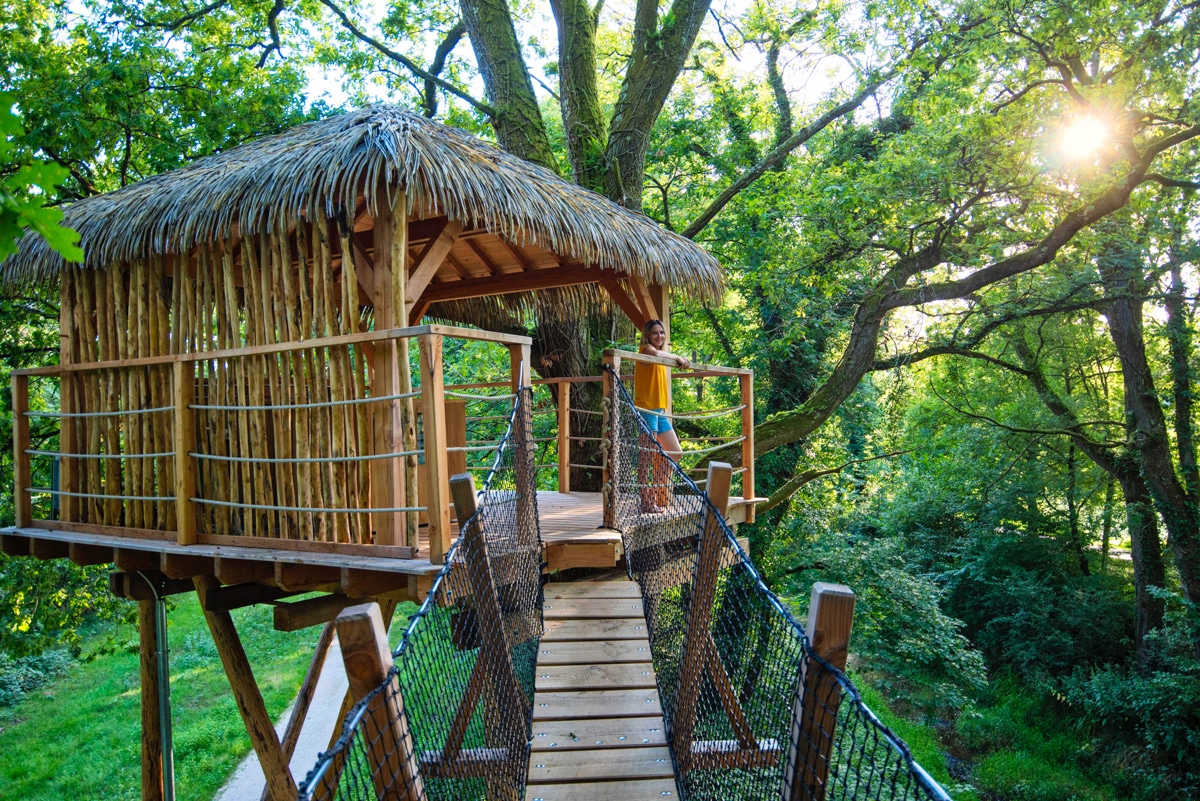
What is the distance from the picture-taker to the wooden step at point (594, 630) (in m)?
4.51

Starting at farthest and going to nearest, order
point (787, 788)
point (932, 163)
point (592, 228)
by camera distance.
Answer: point (932, 163), point (592, 228), point (787, 788)

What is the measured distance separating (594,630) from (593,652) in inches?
8.5

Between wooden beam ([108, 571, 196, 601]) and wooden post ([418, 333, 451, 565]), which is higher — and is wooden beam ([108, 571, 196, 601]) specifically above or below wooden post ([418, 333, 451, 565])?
below

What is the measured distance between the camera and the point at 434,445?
405cm

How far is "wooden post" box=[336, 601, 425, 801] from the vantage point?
1917mm

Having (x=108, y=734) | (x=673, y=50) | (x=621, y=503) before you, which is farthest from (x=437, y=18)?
(x=108, y=734)

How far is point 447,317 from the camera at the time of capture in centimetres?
936

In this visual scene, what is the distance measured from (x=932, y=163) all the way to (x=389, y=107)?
18.5ft

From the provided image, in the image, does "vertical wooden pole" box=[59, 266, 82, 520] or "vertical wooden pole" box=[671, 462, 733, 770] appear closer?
"vertical wooden pole" box=[671, 462, 733, 770]

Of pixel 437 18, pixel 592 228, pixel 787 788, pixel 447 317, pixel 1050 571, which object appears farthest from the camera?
pixel 1050 571

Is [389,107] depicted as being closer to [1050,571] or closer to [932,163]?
[932,163]

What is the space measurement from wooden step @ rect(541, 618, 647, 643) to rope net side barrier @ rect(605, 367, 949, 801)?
0.96 ft

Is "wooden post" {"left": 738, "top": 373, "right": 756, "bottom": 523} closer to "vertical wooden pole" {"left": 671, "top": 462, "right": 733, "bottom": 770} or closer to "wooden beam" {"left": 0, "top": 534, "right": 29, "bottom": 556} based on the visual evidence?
"vertical wooden pole" {"left": 671, "top": 462, "right": 733, "bottom": 770}

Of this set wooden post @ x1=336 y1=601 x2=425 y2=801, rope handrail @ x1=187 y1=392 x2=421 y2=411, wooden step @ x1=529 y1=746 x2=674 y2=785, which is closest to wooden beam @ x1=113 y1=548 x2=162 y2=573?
rope handrail @ x1=187 y1=392 x2=421 y2=411
